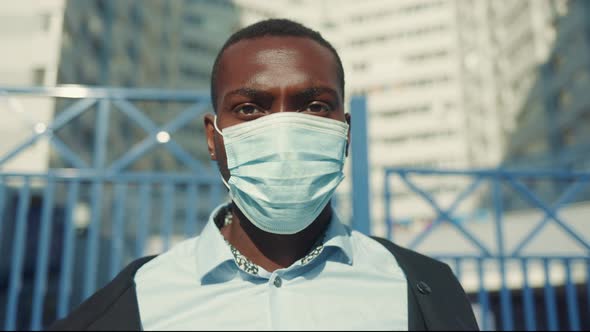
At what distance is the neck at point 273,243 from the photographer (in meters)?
1.73

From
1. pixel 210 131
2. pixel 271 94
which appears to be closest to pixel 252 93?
pixel 271 94

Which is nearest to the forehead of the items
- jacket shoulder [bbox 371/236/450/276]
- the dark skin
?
the dark skin

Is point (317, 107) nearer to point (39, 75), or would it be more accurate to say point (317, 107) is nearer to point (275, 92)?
point (275, 92)

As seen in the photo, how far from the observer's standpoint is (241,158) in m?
1.82

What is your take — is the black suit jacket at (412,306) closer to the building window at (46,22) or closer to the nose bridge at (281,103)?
the nose bridge at (281,103)

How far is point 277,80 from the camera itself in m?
1.66

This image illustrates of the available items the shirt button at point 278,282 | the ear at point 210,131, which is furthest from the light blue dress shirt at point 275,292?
the ear at point 210,131

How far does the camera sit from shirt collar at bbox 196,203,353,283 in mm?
1624

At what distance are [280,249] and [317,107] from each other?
0.48m

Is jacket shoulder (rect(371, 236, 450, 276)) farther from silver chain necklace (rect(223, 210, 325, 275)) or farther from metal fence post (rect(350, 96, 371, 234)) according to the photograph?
metal fence post (rect(350, 96, 371, 234))

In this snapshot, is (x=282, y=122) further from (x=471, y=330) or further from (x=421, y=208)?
(x=421, y=208)

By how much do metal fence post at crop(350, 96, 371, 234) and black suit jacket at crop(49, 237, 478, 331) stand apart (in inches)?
70.4

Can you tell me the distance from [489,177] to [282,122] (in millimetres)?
2874

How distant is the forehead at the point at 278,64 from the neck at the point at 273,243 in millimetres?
467
